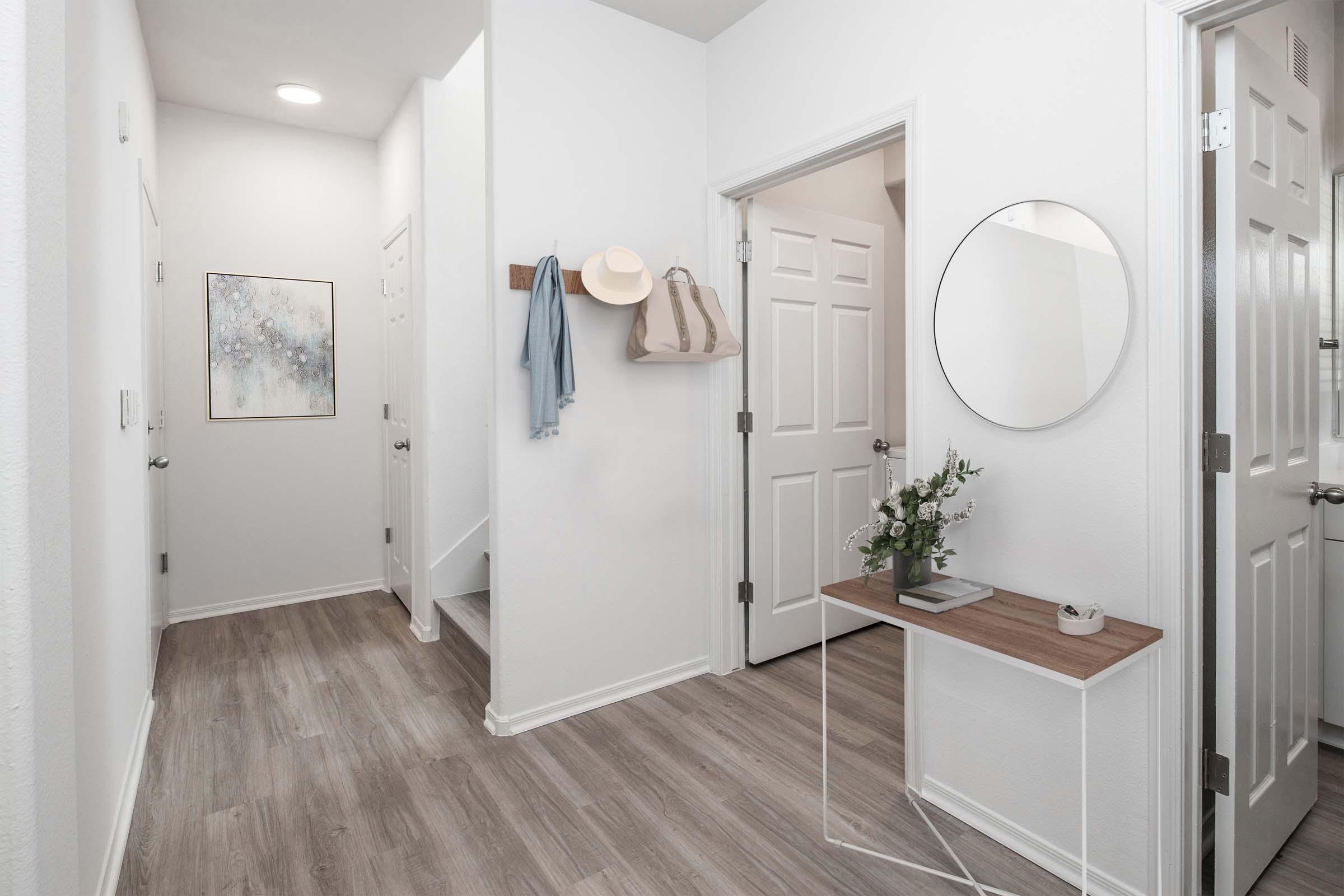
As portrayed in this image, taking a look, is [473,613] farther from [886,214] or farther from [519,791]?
[886,214]

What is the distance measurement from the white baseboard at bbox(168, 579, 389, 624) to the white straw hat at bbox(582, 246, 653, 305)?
2.76 metres

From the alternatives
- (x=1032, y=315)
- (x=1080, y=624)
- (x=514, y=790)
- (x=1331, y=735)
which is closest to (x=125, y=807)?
(x=514, y=790)

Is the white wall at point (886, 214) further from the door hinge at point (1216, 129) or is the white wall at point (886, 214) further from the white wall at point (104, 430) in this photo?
the white wall at point (104, 430)

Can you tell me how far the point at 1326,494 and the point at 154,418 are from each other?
418 cm

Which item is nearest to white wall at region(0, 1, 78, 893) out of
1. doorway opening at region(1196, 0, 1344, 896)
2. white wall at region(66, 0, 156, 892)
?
white wall at region(66, 0, 156, 892)

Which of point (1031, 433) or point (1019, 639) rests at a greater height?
point (1031, 433)

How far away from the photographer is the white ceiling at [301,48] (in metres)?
2.82

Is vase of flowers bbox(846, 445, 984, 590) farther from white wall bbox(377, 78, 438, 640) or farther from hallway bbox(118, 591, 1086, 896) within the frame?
white wall bbox(377, 78, 438, 640)

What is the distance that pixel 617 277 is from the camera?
2.48 m

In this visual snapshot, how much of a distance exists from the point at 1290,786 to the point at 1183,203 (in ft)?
4.97

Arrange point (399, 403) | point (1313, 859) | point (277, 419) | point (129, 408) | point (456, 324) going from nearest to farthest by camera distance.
→ point (1313, 859)
point (129, 408)
point (456, 324)
point (399, 403)
point (277, 419)

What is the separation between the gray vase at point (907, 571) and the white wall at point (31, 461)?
1642 mm

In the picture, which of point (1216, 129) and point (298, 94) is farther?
point (298, 94)

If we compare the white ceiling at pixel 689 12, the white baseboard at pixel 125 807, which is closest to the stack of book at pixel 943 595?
the white baseboard at pixel 125 807
